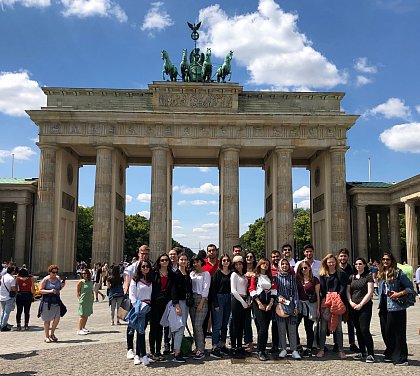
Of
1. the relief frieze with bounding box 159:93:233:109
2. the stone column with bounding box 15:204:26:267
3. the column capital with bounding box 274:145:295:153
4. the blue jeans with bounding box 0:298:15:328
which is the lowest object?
the blue jeans with bounding box 0:298:15:328

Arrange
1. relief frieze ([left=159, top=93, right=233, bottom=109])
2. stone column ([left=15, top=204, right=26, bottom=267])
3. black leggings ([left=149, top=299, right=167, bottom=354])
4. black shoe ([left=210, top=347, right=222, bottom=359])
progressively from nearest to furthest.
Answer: black leggings ([left=149, top=299, right=167, bottom=354]), black shoe ([left=210, top=347, right=222, bottom=359]), stone column ([left=15, top=204, right=26, bottom=267]), relief frieze ([left=159, top=93, right=233, bottom=109])

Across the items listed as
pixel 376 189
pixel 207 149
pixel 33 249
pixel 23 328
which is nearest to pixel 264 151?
pixel 207 149

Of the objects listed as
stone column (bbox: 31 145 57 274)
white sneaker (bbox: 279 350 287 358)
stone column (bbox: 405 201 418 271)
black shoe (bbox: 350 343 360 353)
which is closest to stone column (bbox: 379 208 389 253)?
stone column (bbox: 405 201 418 271)

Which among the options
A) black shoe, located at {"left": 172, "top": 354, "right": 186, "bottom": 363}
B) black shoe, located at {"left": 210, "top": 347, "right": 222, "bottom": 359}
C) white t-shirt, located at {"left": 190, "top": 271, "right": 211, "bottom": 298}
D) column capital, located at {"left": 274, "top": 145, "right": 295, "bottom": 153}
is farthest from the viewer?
column capital, located at {"left": 274, "top": 145, "right": 295, "bottom": 153}

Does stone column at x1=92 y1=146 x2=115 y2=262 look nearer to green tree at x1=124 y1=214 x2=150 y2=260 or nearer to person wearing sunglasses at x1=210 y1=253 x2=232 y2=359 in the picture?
person wearing sunglasses at x1=210 y1=253 x2=232 y2=359

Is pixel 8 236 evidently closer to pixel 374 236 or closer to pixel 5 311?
pixel 5 311

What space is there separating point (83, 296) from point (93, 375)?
537 cm

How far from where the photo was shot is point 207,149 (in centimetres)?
4881

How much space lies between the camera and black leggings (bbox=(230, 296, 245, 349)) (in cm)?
1096

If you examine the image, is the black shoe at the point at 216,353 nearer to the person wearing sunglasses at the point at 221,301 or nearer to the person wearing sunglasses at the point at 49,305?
the person wearing sunglasses at the point at 221,301

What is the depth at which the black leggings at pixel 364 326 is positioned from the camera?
34.6 feet

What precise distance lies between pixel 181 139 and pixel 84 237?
4021 cm

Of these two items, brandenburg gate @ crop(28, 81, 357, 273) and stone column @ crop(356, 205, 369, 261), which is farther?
stone column @ crop(356, 205, 369, 261)

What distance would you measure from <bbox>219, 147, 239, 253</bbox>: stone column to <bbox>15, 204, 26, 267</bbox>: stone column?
1878 centimetres
